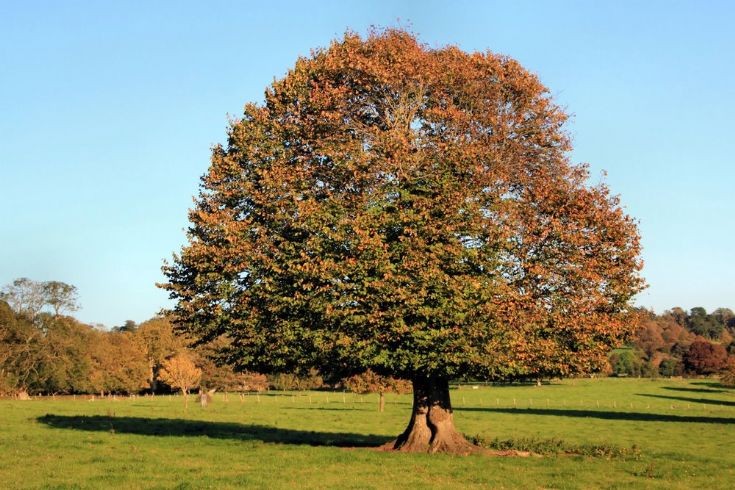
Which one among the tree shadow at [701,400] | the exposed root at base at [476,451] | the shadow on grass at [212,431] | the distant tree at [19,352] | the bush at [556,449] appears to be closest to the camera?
the exposed root at base at [476,451]

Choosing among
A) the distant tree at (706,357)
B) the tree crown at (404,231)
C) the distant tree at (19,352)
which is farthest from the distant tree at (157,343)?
the distant tree at (706,357)

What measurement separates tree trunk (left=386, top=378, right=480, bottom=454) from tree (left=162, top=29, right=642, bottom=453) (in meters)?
0.07

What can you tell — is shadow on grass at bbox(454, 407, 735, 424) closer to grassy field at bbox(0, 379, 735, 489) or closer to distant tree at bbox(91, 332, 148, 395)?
grassy field at bbox(0, 379, 735, 489)

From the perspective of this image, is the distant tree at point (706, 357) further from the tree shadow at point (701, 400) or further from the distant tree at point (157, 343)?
the distant tree at point (157, 343)

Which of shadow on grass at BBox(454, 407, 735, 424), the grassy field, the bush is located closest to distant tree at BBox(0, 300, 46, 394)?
the grassy field

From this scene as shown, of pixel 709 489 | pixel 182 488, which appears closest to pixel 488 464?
pixel 709 489

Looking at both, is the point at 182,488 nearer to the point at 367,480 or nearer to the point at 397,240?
the point at 367,480

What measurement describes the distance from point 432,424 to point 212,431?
2059 centimetres

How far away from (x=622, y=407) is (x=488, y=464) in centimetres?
8489

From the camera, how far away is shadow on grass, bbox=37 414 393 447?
43.1m

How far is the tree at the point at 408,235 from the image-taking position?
96.5 feet

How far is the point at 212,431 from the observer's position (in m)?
49.2

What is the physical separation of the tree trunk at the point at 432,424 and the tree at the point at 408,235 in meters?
0.07

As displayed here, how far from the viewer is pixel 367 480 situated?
25.5 m
